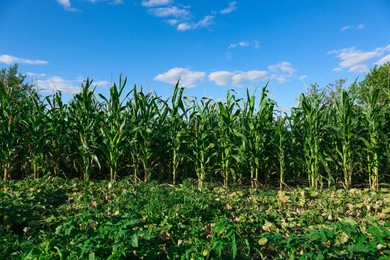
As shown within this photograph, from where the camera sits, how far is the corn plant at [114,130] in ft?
19.0

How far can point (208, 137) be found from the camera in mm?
5848

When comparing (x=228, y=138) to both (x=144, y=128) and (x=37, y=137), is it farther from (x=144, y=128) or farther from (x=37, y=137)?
(x=37, y=137)

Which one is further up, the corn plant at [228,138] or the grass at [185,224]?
the corn plant at [228,138]

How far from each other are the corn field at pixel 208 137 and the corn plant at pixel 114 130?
0.06ft

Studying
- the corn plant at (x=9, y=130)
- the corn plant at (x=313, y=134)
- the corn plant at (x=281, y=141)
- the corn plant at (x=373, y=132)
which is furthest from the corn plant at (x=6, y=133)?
the corn plant at (x=373, y=132)

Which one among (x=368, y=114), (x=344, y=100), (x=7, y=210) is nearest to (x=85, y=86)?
(x=7, y=210)

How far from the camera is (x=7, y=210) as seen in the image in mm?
3561

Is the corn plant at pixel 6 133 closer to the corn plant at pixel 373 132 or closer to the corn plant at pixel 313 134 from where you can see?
the corn plant at pixel 313 134

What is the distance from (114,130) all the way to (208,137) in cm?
170

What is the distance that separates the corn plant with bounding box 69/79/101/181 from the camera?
593 cm

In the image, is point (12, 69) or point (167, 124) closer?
point (167, 124)

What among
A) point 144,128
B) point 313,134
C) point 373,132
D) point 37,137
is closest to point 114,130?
point 144,128

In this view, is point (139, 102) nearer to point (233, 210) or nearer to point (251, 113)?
point (251, 113)

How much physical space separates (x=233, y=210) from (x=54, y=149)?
3937mm
